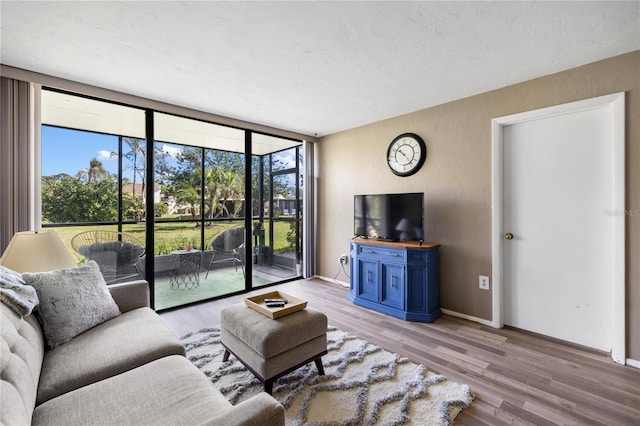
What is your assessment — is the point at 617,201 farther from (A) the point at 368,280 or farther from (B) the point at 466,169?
(A) the point at 368,280

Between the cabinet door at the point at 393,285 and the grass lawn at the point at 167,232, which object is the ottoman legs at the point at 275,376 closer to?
the cabinet door at the point at 393,285

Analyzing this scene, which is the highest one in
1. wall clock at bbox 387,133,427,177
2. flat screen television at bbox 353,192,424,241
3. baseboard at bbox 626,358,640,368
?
wall clock at bbox 387,133,427,177

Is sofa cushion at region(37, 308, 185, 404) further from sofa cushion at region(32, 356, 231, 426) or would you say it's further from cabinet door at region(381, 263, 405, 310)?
cabinet door at region(381, 263, 405, 310)

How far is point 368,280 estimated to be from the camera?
11.4 ft

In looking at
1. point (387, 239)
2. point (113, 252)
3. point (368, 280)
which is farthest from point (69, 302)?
point (387, 239)

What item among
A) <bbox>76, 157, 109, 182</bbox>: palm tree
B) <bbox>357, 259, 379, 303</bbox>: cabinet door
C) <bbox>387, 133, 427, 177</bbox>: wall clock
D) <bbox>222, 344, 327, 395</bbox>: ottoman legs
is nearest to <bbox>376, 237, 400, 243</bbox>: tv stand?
<bbox>357, 259, 379, 303</bbox>: cabinet door

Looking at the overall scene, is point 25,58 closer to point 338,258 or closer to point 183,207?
point 183,207

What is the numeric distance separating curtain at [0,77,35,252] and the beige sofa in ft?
4.51

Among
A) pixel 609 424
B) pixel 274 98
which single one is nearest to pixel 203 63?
pixel 274 98

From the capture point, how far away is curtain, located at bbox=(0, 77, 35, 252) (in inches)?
92.1

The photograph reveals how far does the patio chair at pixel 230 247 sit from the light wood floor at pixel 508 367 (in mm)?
847

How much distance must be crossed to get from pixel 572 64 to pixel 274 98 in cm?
275

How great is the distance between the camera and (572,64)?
2.39 m

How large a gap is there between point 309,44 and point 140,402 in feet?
7.71
